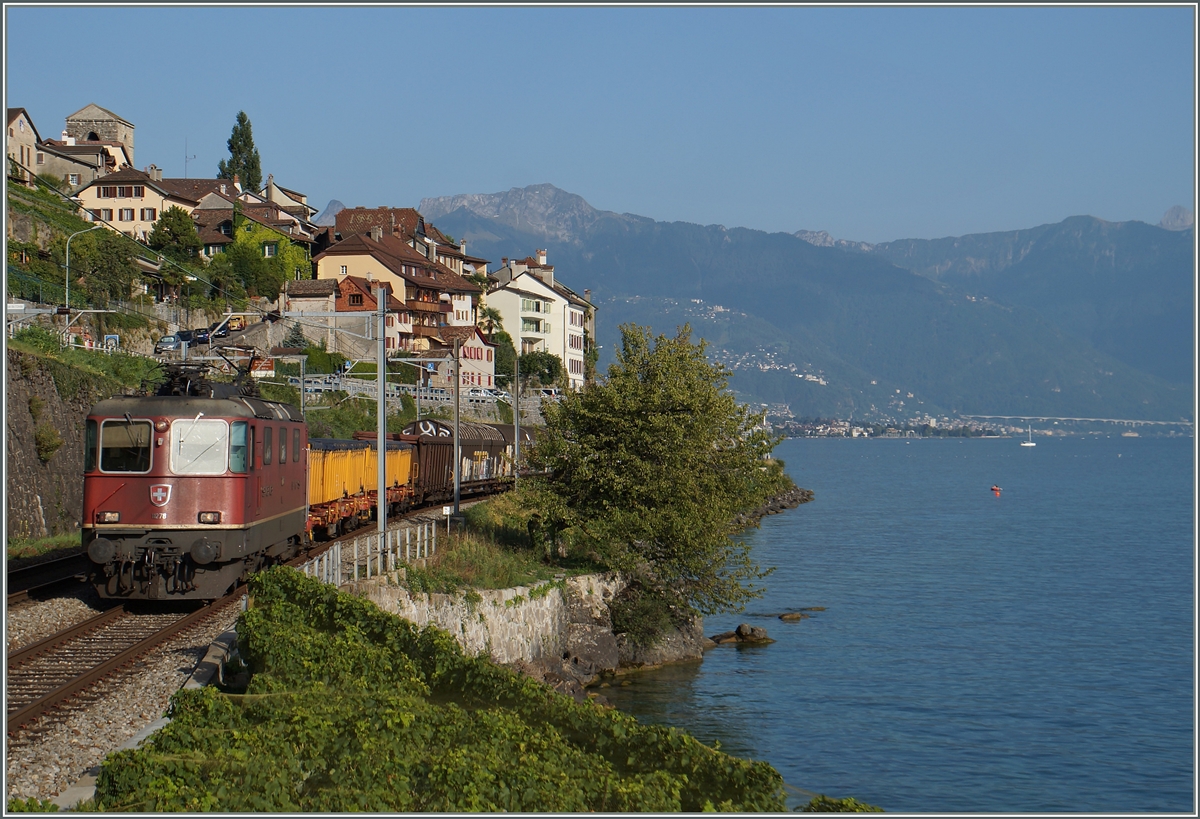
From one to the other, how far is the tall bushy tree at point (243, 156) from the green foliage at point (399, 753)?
116763 mm

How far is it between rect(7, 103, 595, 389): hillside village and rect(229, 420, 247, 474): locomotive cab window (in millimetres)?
52193

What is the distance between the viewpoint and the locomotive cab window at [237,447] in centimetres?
2050

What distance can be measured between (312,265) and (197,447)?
79790 millimetres

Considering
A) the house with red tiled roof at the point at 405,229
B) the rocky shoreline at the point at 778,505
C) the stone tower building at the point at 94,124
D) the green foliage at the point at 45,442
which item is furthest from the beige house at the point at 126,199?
the green foliage at the point at 45,442

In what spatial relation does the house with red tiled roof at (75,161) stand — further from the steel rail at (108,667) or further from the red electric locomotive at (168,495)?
the steel rail at (108,667)

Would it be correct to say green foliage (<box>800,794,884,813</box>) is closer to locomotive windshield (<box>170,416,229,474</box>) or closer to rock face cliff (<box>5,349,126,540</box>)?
locomotive windshield (<box>170,416,229,474</box>)

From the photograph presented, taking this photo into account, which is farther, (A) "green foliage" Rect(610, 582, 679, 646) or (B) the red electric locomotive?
(A) "green foliage" Rect(610, 582, 679, 646)

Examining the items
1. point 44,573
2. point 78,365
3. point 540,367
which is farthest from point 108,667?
point 540,367

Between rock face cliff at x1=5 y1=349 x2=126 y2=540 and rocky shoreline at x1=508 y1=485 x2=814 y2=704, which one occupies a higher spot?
rock face cliff at x1=5 y1=349 x2=126 y2=540

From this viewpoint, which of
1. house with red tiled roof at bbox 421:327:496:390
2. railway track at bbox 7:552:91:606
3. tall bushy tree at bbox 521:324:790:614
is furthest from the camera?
house with red tiled roof at bbox 421:327:496:390

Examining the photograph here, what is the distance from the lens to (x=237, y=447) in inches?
812

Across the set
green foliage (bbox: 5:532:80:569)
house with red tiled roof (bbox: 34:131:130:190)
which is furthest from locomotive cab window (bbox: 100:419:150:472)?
house with red tiled roof (bbox: 34:131:130:190)

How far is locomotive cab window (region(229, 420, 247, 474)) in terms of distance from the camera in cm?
2050

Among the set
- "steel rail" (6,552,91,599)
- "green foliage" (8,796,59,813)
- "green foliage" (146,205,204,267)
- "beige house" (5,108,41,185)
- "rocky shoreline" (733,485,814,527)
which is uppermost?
"beige house" (5,108,41,185)
